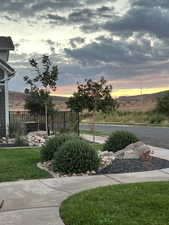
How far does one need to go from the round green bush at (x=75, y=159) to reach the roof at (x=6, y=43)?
13.4m

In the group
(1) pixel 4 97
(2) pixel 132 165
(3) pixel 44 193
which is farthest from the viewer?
(1) pixel 4 97

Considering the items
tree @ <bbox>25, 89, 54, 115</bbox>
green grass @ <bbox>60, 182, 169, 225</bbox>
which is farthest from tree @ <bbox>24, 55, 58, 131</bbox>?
green grass @ <bbox>60, 182, 169, 225</bbox>

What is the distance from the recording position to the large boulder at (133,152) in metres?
11.8

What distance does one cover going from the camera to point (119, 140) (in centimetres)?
1312

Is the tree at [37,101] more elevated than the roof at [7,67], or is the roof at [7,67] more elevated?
the roof at [7,67]

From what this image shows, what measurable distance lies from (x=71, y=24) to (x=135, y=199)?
15.3 metres

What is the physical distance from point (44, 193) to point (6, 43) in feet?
54.4

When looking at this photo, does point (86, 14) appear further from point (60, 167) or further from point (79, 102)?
point (60, 167)

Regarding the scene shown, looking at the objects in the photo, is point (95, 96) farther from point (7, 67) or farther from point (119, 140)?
point (119, 140)

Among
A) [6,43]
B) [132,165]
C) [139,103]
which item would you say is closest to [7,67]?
[6,43]

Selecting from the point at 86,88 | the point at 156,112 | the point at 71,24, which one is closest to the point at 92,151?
the point at 86,88

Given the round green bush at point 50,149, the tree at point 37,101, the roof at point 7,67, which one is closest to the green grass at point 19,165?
the round green bush at point 50,149

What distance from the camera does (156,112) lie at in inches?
1666

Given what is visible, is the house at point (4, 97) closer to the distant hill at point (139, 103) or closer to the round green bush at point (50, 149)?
the round green bush at point (50, 149)
